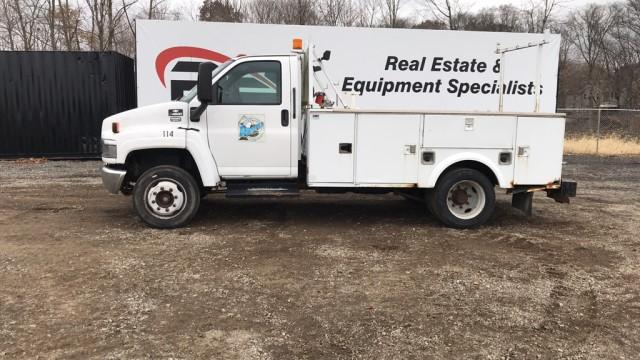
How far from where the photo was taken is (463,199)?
7086 millimetres

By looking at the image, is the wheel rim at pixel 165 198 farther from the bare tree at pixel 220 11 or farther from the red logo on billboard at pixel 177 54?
the bare tree at pixel 220 11

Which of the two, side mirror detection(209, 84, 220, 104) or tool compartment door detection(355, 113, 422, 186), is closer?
side mirror detection(209, 84, 220, 104)

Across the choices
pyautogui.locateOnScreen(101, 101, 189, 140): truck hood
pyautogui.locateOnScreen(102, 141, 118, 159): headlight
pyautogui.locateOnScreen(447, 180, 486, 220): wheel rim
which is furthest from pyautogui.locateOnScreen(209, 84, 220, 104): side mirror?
pyautogui.locateOnScreen(447, 180, 486, 220): wheel rim

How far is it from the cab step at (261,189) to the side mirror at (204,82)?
1.21 metres

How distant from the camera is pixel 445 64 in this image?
13.6m

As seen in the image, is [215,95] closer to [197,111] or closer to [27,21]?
[197,111]

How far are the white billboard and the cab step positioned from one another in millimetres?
6528

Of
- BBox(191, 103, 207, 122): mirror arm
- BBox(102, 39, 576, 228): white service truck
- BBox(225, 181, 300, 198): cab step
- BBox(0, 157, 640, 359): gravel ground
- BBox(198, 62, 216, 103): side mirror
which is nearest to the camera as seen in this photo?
BBox(0, 157, 640, 359): gravel ground

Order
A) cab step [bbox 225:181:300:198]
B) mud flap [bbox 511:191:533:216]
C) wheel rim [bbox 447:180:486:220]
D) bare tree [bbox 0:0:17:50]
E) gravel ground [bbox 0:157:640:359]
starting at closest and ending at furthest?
gravel ground [bbox 0:157:640:359]
cab step [bbox 225:181:300:198]
wheel rim [bbox 447:180:486:220]
mud flap [bbox 511:191:533:216]
bare tree [bbox 0:0:17:50]

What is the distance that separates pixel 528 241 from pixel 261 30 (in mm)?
8653

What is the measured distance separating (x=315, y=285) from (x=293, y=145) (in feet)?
7.98

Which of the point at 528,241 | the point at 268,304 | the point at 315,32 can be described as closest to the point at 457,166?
the point at 528,241

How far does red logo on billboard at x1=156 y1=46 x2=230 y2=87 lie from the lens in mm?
12805

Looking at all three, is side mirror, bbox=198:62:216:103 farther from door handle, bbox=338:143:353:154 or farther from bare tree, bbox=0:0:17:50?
bare tree, bbox=0:0:17:50
